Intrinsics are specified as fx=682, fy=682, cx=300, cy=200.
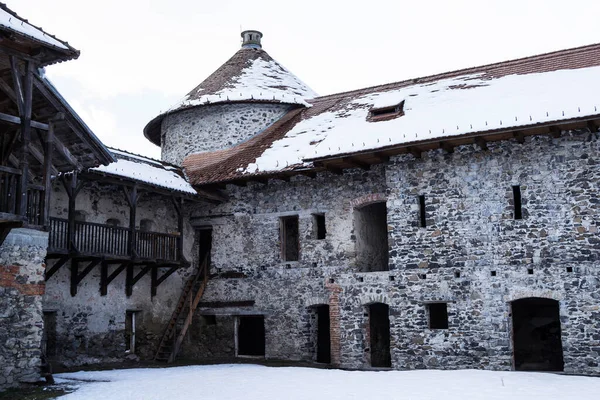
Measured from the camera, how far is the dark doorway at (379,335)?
19141mm

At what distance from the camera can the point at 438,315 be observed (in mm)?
19422

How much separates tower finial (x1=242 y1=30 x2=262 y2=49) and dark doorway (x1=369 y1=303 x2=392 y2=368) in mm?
12819

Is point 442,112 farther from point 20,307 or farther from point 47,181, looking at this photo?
point 20,307

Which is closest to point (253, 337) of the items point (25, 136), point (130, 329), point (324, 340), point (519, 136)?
point (324, 340)

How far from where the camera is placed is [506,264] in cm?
1623

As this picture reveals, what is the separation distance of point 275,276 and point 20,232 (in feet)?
28.2

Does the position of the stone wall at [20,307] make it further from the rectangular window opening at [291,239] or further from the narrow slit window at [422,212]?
the narrow slit window at [422,212]

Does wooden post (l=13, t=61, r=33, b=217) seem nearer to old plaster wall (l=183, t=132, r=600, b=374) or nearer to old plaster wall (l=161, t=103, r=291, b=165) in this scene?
old plaster wall (l=183, t=132, r=600, b=374)

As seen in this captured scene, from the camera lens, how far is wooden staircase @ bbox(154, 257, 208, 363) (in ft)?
64.6

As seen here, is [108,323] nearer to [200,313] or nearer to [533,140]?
[200,313]

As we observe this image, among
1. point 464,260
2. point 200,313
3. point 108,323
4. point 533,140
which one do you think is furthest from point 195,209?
point 533,140

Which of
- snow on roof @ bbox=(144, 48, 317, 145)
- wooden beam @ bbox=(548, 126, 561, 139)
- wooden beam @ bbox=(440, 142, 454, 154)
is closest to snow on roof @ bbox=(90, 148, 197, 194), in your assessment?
snow on roof @ bbox=(144, 48, 317, 145)

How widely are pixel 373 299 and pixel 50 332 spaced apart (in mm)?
8215

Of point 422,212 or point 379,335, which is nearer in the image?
point 422,212
